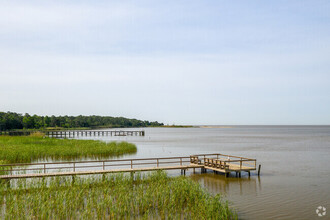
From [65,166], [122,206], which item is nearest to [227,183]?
[122,206]

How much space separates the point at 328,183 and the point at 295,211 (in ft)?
32.7

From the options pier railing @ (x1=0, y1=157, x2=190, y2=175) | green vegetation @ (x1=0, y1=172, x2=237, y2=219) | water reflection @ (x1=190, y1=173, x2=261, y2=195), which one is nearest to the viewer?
green vegetation @ (x1=0, y1=172, x2=237, y2=219)

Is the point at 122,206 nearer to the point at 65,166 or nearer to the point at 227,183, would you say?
the point at 227,183

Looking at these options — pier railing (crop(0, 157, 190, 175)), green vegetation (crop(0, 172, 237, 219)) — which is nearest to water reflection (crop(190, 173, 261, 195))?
pier railing (crop(0, 157, 190, 175))

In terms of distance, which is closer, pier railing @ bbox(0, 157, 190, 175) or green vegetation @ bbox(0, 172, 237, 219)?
A: green vegetation @ bbox(0, 172, 237, 219)

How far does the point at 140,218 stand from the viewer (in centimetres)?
1394

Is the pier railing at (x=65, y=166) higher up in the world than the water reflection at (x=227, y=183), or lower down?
higher up

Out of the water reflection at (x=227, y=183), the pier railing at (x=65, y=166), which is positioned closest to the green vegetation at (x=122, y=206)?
the water reflection at (x=227, y=183)

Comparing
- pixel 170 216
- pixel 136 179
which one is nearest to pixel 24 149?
pixel 136 179

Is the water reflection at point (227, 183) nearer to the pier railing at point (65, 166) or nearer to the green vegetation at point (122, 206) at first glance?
the pier railing at point (65, 166)

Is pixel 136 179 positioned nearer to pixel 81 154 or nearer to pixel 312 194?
pixel 312 194

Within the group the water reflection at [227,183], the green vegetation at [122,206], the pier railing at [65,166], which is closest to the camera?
the green vegetation at [122,206]

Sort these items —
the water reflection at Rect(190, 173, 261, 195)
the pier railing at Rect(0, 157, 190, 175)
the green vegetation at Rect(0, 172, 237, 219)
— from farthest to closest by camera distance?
the pier railing at Rect(0, 157, 190, 175) < the water reflection at Rect(190, 173, 261, 195) < the green vegetation at Rect(0, 172, 237, 219)

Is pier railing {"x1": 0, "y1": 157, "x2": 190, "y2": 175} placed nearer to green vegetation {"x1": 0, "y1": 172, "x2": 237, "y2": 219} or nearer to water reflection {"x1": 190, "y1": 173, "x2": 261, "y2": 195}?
water reflection {"x1": 190, "y1": 173, "x2": 261, "y2": 195}
